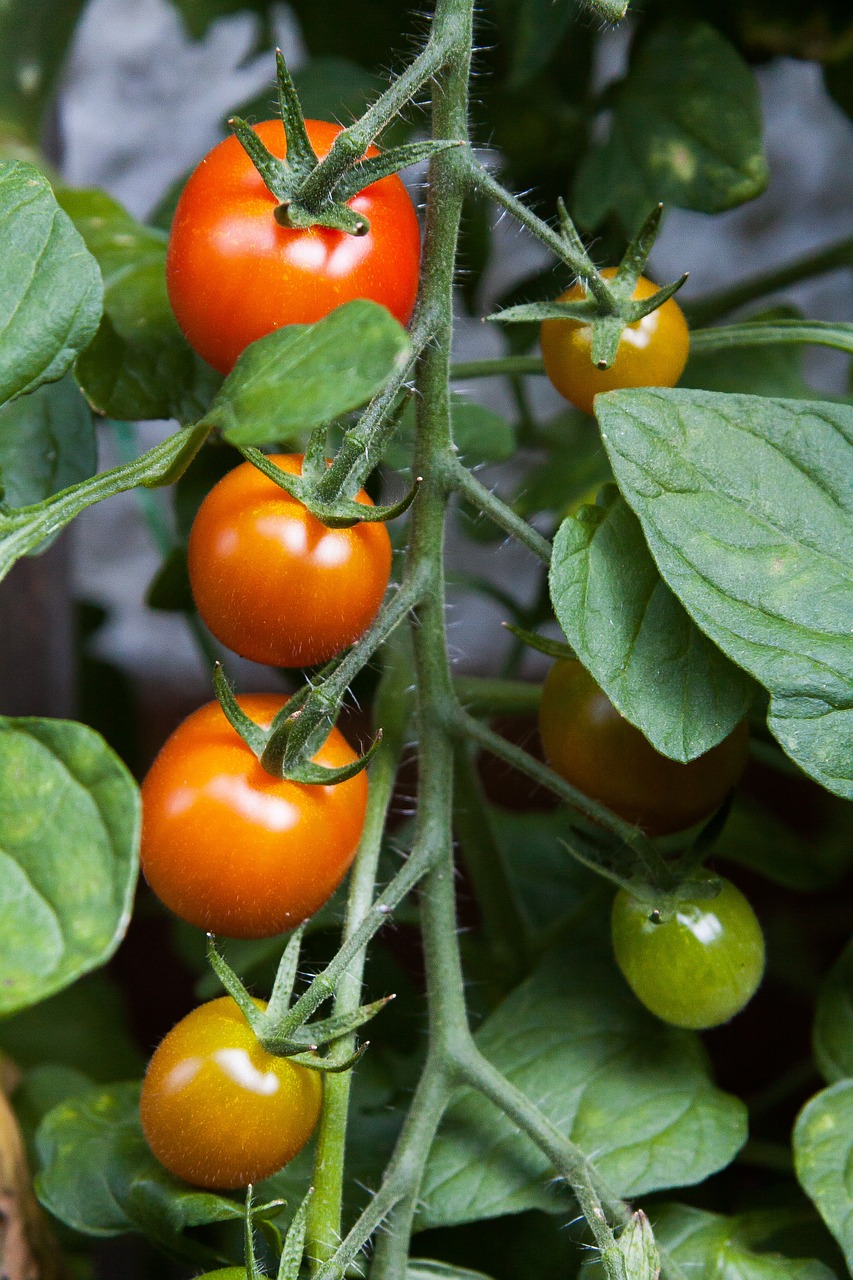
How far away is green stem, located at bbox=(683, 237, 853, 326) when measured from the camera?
0.85 metres

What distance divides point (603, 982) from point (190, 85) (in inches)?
44.6

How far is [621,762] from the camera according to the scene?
489mm

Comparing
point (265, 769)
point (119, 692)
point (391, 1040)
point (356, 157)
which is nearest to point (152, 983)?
point (119, 692)

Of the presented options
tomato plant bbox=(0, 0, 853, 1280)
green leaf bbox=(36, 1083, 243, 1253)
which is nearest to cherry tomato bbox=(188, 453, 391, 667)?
tomato plant bbox=(0, 0, 853, 1280)

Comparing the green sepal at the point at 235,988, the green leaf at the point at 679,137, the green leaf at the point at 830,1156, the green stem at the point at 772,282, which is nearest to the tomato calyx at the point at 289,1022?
the green sepal at the point at 235,988

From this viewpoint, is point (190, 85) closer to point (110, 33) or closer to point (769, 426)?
point (110, 33)

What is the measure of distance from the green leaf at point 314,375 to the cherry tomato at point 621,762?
194mm

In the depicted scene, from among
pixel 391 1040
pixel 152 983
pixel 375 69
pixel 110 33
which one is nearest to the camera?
pixel 391 1040

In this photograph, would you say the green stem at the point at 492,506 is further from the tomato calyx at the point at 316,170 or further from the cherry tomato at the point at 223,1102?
the cherry tomato at the point at 223,1102

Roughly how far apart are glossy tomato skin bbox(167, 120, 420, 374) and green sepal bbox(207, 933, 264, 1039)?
218 millimetres

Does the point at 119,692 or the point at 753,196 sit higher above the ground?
the point at 753,196

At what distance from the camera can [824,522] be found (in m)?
0.44

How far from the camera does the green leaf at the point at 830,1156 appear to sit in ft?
1.55

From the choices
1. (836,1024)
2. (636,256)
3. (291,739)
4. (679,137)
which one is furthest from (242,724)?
(679,137)
